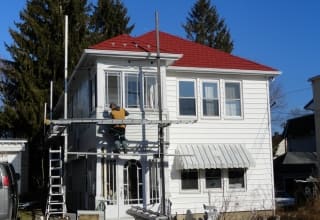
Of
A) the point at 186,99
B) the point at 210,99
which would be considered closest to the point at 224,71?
the point at 210,99

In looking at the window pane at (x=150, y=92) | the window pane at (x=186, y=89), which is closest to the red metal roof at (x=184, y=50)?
the window pane at (x=186, y=89)

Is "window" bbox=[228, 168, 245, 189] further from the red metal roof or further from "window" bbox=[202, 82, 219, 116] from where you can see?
the red metal roof

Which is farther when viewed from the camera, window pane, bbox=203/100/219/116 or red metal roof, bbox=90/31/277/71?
window pane, bbox=203/100/219/116

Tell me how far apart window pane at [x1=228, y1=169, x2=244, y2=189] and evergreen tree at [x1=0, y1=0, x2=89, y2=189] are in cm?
1553

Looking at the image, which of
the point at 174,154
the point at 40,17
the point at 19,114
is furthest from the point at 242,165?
the point at 40,17

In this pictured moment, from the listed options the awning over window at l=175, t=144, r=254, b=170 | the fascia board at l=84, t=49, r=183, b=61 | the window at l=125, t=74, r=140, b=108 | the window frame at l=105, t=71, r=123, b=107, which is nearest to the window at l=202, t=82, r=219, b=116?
the awning over window at l=175, t=144, r=254, b=170

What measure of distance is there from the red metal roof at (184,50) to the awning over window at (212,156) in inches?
131

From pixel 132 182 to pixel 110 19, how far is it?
25.0 metres

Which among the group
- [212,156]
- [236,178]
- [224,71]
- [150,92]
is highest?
[224,71]

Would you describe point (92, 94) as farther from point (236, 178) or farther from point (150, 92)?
point (236, 178)

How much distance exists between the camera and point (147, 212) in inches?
600

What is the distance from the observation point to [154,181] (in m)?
18.0

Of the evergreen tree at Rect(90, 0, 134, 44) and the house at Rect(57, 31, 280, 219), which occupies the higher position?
the evergreen tree at Rect(90, 0, 134, 44)

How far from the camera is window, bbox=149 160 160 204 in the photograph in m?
17.8
